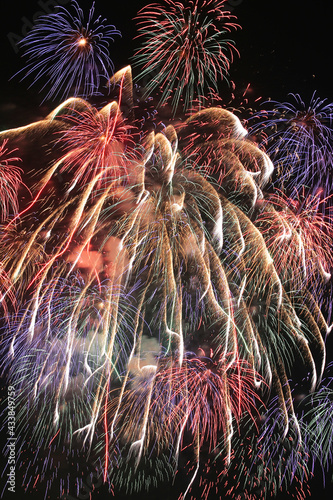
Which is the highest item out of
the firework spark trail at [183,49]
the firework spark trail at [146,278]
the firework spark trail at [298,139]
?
the firework spark trail at [183,49]

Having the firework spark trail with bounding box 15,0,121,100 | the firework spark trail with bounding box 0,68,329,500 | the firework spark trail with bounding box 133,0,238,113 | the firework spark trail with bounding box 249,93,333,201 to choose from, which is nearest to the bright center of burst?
the firework spark trail with bounding box 15,0,121,100

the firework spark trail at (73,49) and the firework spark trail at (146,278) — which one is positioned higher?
the firework spark trail at (73,49)

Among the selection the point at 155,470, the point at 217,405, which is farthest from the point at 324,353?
the point at 155,470

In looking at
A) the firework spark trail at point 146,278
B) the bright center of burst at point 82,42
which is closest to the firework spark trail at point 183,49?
the firework spark trail at point 146,278

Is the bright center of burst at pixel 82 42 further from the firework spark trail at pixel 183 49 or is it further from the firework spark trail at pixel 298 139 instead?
the firework spark trail at pixel 298 139

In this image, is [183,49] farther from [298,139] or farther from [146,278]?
[146,278]

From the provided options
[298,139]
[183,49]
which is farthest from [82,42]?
[298,139]

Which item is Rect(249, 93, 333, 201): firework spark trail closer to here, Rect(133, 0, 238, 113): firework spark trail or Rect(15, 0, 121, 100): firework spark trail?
Rect(133, 0, 238, 113): firework spark trail

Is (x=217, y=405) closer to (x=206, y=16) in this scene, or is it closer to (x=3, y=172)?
(x=3, y=172)
